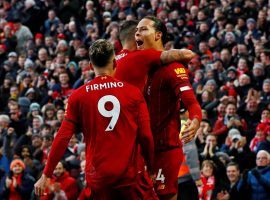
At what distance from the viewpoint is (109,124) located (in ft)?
24.3

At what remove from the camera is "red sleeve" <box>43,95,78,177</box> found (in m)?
7.48

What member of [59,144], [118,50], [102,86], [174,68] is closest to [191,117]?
[174,68]

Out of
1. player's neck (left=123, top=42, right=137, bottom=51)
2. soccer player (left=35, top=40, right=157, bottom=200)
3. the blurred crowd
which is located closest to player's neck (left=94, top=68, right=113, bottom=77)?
soccer player (left=35, top=40, right=157, bottom=200)

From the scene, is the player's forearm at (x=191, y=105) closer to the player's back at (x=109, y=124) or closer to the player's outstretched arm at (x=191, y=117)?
the player's outstretched arm at (x=191, y=117)

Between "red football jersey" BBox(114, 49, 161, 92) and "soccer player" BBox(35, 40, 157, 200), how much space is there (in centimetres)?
51

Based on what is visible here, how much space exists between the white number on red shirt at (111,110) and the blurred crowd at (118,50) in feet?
2.30

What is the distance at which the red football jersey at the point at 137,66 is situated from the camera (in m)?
8.03

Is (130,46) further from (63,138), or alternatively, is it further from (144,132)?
(63,138)

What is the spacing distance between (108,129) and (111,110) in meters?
0.16

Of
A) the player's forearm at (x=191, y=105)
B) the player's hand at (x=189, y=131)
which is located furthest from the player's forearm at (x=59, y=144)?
the player's forearm at (x=191, y=105)

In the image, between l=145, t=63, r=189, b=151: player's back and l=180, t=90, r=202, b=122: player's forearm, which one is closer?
l=180, t=90, r=202, b=122: player's forearm

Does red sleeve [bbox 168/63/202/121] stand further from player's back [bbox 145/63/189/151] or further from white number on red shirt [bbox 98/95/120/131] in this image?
white number on red shirt [bbox 98/95/120/131]

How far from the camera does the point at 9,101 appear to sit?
63.6 feet

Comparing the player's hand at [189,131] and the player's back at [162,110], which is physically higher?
the player's back at [162,110]
